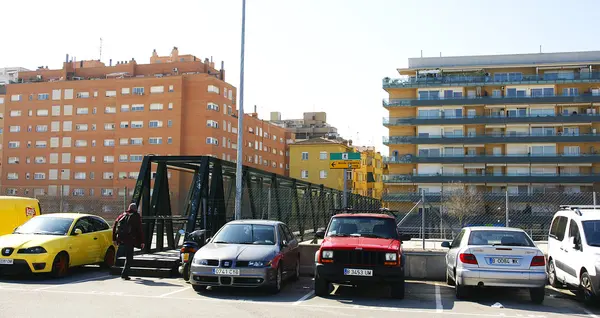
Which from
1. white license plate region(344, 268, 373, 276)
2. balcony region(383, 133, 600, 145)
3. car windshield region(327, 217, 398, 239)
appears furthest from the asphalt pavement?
balcony region(383, 133, 600, 145)

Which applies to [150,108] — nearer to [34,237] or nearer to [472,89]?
[472,89]

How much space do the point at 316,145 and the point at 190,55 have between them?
23.0m

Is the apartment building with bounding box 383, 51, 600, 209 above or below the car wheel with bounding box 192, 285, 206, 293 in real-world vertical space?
above

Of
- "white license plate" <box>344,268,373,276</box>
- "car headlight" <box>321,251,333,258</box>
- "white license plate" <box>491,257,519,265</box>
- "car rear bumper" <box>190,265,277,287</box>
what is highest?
"car headlight" <box>321,251,333,258</box>

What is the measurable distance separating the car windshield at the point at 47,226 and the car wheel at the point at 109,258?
1.46 m

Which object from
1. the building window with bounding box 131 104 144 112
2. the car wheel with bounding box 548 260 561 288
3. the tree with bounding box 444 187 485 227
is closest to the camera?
the car wheel with bounding box 548 260 561 288

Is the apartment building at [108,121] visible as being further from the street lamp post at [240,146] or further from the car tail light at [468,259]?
the car tail light at [468,259]

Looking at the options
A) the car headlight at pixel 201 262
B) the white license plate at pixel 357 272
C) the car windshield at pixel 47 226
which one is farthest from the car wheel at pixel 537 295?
the car windshield at pixel 47 226

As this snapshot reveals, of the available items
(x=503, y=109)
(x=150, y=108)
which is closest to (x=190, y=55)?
(x=150, y=108)

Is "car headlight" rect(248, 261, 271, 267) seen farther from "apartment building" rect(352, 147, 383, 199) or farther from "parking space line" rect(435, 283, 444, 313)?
"apartment building" rect(352, 147, 383, 199)

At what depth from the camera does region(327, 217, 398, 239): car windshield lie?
11914 millimetres

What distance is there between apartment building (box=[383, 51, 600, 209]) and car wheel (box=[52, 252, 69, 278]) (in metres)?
51.3

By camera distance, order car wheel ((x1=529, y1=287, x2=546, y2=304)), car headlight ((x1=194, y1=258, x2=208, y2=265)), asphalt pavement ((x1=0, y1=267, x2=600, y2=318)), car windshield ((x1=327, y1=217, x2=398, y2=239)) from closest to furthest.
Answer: asphalt pavement ((x1=0, y1=267, x2=600, y2=318)) < car wheel ((x1=529, y1=287, x2=546, y2=304)) < car headlight ((x1=194, y1=258, x2=208, y2=265)) < car windshield ((x1=327, y1=217, x2=398, y2=239))

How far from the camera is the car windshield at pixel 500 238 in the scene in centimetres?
1116
